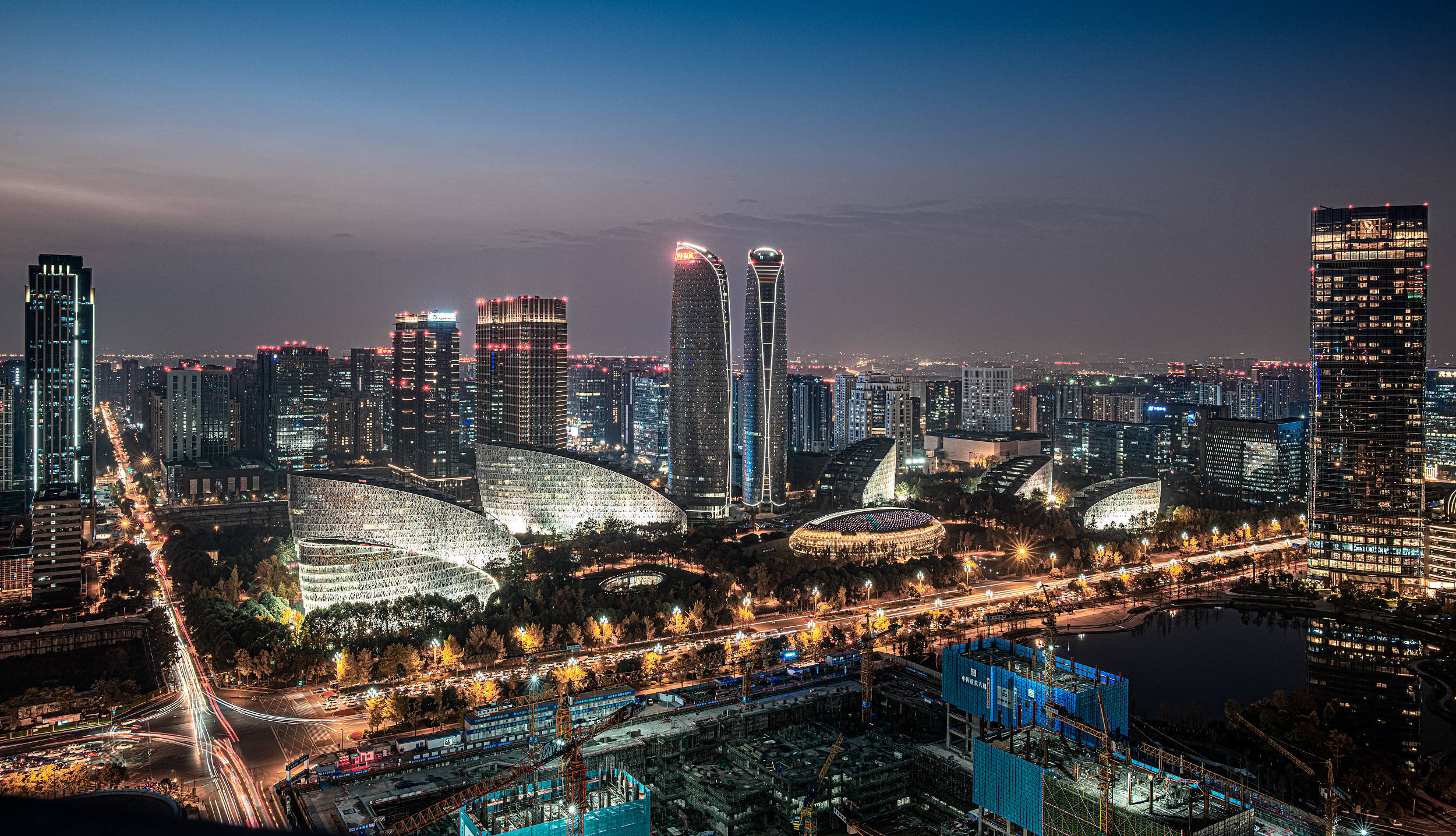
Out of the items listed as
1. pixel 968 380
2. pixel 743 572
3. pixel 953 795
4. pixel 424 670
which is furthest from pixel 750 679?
pixel 968 380

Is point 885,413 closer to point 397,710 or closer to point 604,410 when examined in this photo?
point 604,410

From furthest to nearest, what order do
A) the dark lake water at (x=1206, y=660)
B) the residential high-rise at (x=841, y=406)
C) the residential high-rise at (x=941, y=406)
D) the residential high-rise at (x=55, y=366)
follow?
the residential high-rise at (x=941, y=406) → the residential high-rise at (x=841, y=406) → the residential high-rise at (x=55, y=366) → the dark lake water at (x=1206, y=660)

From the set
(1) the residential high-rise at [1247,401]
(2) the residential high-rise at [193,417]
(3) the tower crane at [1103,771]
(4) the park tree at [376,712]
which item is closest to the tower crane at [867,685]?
(3) the tower crane at [1103,771]

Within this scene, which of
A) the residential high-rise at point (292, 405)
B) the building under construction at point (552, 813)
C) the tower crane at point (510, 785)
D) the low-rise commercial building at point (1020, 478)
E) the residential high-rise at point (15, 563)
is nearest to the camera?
the building under construction at point (552, 813)

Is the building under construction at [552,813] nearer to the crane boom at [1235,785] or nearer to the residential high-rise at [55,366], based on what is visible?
the crane boom at [1235,785]

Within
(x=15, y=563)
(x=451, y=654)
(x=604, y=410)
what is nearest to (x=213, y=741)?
(x=451, y=654)

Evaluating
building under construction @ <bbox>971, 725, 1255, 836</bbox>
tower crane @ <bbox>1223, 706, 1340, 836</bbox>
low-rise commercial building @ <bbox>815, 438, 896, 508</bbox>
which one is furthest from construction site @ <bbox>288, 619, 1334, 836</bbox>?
low-rise commercial building @ <bbox>815, 438, 896, 508</bbox>
